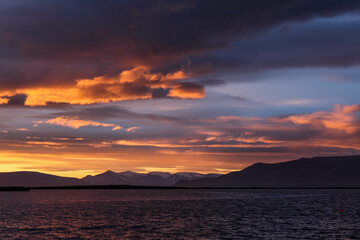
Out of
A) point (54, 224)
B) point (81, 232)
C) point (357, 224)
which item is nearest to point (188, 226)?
point (81, 232)

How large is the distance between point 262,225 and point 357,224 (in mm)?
21119

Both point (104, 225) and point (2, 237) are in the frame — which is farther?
point (104, 225)

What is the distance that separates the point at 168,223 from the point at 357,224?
3928 cm

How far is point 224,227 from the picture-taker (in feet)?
265

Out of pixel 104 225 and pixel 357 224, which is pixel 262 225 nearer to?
pixel 357 224

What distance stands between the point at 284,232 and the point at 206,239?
15687 mm

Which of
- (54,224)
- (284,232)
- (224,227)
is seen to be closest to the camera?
(284,232)

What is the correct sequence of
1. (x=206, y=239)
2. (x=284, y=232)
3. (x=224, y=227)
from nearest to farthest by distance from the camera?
1. (x=206, y=239)
2. (x=284, y=232)
3. (x=224, y=227)

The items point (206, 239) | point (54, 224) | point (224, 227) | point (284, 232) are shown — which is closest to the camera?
point (206, 239)

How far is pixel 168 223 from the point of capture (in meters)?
88.4

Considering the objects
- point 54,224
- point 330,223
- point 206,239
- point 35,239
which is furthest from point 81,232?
point 330,223

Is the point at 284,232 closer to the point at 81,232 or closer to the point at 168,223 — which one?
the point at 168,223

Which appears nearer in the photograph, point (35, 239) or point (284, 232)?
point (35, 239)

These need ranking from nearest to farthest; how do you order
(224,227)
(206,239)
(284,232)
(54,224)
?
1. (206,239)
2. (284,232)
3. (224,227)
4. (54,224)
